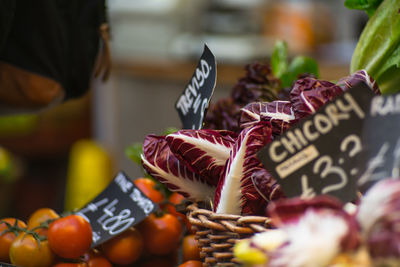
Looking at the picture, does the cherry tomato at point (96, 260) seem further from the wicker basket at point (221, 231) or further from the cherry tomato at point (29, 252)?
the wicker basket at point (221, 231)

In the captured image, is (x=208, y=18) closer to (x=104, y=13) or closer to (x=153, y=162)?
(x=104, y=13)

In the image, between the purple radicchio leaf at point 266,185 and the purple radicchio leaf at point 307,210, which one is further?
the purple radicchio leaf at point 266,185

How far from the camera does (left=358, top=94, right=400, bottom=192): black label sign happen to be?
65 cm

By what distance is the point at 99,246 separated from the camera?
3.39 feet

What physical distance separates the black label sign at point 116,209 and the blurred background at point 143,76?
2.20 m

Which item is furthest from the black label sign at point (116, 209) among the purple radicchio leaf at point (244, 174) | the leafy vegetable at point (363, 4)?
the leafy vegetable at point (363, 4)

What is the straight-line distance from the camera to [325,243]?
1.69 ft

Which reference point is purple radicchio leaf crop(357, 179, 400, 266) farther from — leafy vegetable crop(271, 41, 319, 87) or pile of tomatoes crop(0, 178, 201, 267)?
leafy vegetable crop(271, 41, 319, 87)

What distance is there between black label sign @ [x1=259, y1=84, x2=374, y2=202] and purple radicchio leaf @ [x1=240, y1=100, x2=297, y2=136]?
124 millimetres

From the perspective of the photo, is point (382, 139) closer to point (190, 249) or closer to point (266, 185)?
point (266, 185)

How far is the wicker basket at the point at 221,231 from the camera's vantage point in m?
0.74

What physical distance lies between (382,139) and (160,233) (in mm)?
510

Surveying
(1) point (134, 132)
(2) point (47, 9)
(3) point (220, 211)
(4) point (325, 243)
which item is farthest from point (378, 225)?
(1) point (134, 132)

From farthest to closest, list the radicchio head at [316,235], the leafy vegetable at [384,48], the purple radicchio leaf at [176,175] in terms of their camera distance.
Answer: the leafy vegetable at [384,48], the purple radicchio leaf at [176,175], the radicchio head at [316,235]
